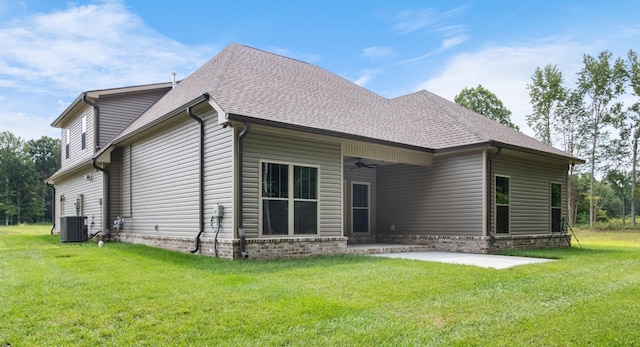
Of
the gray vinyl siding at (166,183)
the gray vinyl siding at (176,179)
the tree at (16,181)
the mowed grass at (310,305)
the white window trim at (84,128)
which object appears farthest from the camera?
the tree at (16,181)

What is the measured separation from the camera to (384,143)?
439 inches

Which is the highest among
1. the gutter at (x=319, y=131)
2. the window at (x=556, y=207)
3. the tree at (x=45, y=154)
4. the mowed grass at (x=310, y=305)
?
the tree at (x=45, y=154)

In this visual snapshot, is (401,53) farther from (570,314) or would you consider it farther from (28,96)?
(28,96)

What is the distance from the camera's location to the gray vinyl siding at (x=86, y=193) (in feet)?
46.1

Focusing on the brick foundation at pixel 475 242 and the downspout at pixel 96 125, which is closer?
the brick foundation at pixel 475 242

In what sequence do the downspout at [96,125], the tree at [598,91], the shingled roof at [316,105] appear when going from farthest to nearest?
the tree at [598,91] → the downspout at [96,125] → the shingled roof at [316,105]

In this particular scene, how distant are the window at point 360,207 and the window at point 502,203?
3729mm

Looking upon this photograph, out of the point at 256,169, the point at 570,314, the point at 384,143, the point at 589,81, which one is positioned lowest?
the point at 570,314

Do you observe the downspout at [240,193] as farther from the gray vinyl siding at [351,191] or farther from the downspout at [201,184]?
the gray vinyl siding at [351,191]

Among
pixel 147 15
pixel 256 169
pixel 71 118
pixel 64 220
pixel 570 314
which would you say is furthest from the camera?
pixel 71 118

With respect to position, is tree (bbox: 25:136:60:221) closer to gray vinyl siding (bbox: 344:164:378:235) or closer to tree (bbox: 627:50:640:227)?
gray vinyl siding (bbox: 344:164:378:235)

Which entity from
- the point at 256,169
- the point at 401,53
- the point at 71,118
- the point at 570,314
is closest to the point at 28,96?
the point at 71,118

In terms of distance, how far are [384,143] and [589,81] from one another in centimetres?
2498

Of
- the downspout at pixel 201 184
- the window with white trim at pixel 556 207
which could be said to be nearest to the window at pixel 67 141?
the downspout at pixel 201 184
